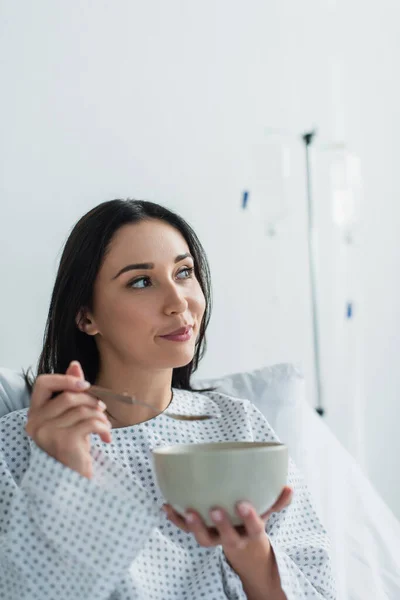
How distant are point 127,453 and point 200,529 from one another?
0.37 metres

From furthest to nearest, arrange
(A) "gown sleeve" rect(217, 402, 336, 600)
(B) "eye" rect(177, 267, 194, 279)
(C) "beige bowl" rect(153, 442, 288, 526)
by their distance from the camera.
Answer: (B) "eye" rect(177, 267, 194, 279) → (A) "gown sleeve" rect(217, 402, 336, 600) → (C) "beige bowl" rect(153, 442, 288, 526)

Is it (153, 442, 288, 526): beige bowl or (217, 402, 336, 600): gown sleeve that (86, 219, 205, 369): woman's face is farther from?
(153, 442, 288, 526): beige bowl

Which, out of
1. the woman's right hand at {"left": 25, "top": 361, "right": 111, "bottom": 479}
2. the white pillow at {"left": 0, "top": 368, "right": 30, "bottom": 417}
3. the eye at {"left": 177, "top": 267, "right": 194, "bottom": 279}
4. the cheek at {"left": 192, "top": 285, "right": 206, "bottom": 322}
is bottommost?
the white pillow at {"left": 0, "top": 368, "right": 30, "bottom": 417}

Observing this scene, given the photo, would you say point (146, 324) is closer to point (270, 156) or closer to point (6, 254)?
point (6, 254)

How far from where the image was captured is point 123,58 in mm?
2135

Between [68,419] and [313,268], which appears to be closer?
→ [68,419]

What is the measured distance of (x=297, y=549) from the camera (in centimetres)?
123

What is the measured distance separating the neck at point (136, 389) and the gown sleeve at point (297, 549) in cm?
17

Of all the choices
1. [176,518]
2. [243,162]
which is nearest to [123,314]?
[176,518]

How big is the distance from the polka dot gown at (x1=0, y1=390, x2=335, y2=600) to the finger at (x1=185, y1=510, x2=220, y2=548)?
0.41ft

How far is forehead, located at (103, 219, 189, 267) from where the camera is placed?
134 cm

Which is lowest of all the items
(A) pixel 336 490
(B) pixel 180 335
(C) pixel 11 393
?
(A) pixel 336 490

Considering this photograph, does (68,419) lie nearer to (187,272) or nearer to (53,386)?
(53,386)

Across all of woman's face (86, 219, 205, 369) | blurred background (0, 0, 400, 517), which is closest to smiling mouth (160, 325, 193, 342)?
woman's face (86, 219, 205, 369)
